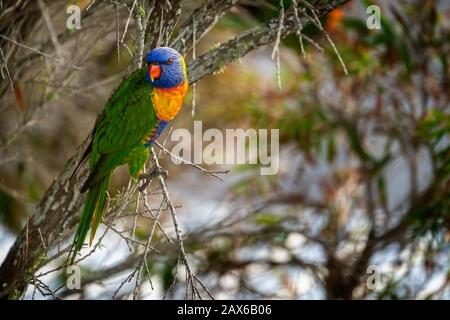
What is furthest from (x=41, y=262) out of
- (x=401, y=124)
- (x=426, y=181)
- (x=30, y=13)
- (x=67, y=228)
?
(x=426, y=181)

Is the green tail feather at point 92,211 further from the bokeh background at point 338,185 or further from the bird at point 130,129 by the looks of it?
the bokeh background at point 338,185

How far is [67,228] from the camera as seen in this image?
6.99 feet

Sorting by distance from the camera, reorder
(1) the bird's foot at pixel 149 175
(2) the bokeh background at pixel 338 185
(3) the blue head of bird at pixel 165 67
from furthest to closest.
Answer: (2) the bokeh background at pixel 338 185
(1) the bird's foot at pixel 149 175
(3) the blue head of bird at pixel 165 67

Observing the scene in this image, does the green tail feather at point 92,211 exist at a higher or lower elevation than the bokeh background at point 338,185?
lower

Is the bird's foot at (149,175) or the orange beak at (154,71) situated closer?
the orange beak at (154,71)

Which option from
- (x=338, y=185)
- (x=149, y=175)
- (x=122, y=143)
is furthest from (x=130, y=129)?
(x=338, y=185)

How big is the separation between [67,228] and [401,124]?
253cm

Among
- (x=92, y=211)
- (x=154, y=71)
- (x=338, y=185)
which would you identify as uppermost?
(x=338, y=185)

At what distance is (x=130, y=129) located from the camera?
1763 millimetres

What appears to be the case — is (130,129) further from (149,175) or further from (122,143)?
(149,175)

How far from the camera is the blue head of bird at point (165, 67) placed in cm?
166

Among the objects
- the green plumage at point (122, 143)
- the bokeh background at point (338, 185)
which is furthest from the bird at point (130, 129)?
the bokeh background at point (338, 185)

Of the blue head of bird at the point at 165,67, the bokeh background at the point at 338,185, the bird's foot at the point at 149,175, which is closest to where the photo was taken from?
the blue head of bird at the point at 165,67

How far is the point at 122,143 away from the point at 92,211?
0.19 meters
